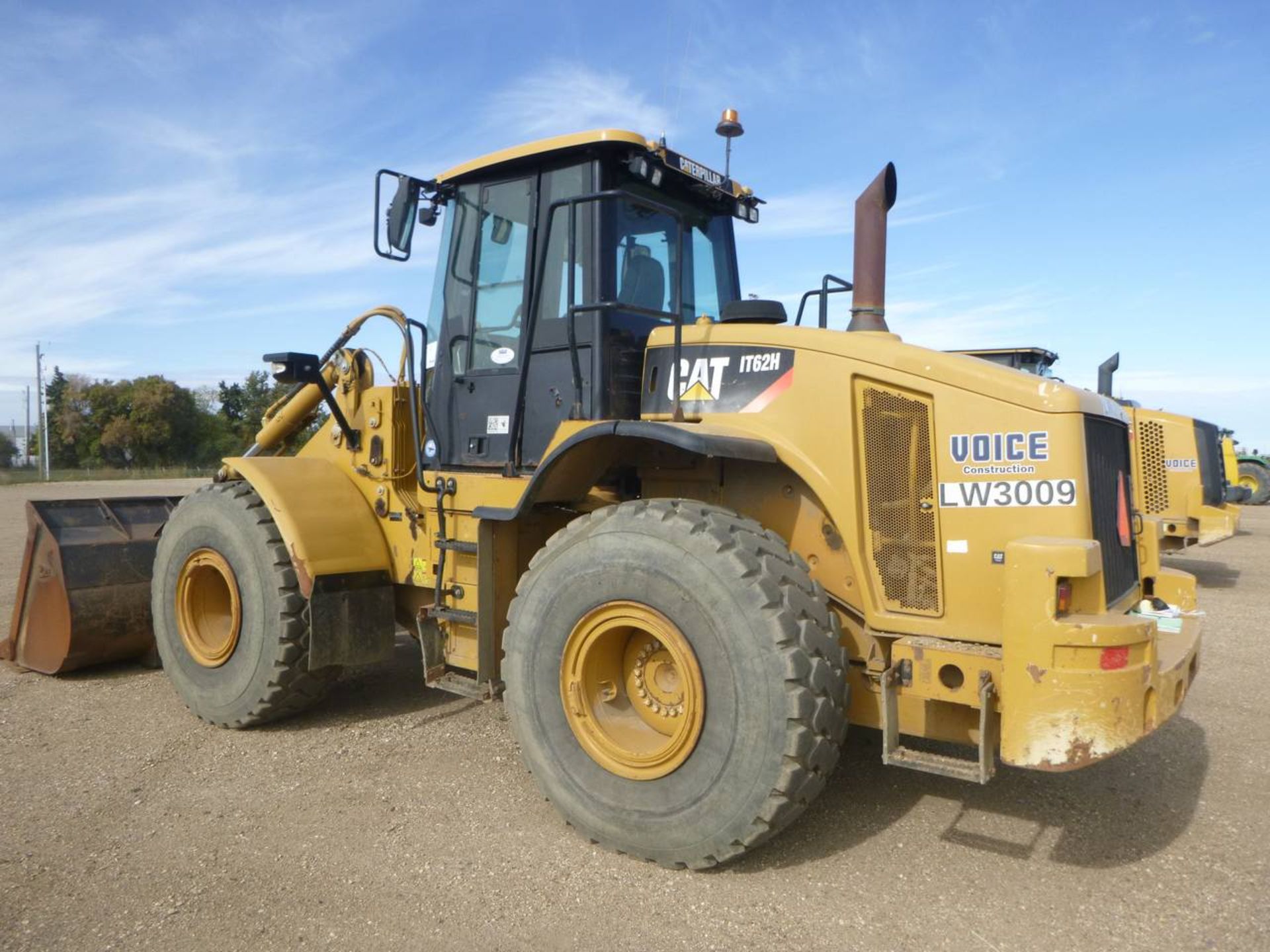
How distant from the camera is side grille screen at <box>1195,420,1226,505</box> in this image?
11.1 meters

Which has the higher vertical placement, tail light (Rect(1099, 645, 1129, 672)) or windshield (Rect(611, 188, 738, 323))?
windshield (Rect(611, 188, 738, 323))

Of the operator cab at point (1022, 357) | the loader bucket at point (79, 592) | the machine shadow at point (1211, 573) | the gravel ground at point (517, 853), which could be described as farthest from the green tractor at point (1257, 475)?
the loader bucket at point (79, 592)

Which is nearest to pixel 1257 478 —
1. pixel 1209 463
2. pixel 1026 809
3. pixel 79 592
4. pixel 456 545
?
pixel 1209 463

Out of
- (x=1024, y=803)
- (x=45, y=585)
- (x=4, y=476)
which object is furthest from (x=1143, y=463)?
(x=4, y=476)

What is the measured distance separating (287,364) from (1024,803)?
4.50 meters

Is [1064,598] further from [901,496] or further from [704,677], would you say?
[704,677]

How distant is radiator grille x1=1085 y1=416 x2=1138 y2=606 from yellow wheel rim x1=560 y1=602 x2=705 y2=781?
167 centimetres

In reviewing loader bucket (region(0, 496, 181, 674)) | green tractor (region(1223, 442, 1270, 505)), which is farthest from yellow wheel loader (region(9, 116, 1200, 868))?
green tractor (region(1223, 442, 1270, 505))

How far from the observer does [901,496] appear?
144 inches

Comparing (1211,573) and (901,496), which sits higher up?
(901,496)

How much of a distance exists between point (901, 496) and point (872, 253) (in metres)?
1.26

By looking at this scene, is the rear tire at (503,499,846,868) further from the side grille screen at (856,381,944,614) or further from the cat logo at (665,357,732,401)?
the cat logo at (665,357,732,401)

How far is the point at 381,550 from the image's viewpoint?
538 centimetres

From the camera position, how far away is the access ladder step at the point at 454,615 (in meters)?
4.76
